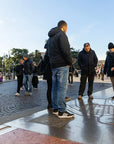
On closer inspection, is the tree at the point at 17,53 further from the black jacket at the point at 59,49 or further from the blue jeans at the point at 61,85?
Answer: the blue jeans at the point at 61,85

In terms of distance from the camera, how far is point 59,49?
3373 mm

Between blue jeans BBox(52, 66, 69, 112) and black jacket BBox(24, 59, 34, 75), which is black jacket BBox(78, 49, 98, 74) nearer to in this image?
blue jeans BBox(52, 66, 69, 112)

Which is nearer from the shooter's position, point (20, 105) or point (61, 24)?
point (61, 24)

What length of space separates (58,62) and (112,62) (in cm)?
273

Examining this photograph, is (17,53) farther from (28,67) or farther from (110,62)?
(110,62)

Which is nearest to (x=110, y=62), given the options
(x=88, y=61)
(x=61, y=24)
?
(x=88, y=61)

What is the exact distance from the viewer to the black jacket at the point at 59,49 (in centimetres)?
326

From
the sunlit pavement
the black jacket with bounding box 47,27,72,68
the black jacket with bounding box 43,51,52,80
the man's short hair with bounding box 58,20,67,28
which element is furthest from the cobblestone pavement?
the man's short hair with bounding box 58,20,67,28

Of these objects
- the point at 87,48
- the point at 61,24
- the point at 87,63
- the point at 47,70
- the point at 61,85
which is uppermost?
the point at 61,24

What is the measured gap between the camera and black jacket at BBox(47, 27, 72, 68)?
3264 millimetres

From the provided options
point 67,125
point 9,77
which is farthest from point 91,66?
point 9,77

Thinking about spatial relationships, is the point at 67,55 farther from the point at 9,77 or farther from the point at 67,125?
the point at 9,77

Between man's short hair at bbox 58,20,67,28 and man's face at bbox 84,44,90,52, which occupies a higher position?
man's short hair at bbox 58,20,67,28

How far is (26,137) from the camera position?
8.18ft
